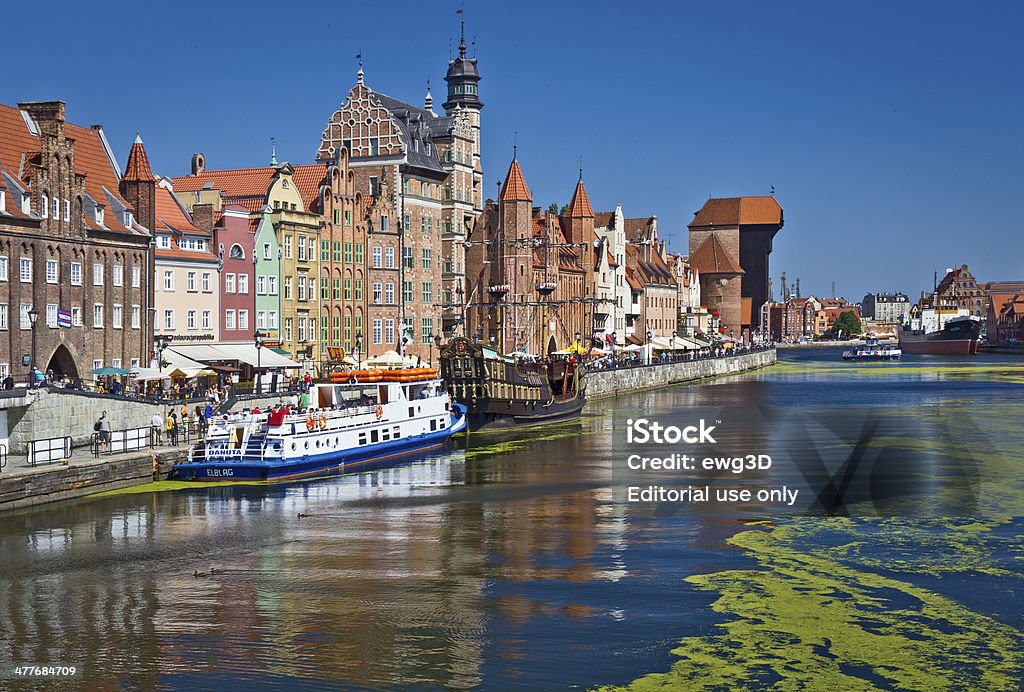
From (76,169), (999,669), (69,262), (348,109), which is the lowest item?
(999,669)

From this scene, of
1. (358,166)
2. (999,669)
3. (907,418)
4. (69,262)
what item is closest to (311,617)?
(999,669)

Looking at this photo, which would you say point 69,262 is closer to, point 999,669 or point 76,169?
point 76,169

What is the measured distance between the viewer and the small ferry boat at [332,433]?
55.4 metres

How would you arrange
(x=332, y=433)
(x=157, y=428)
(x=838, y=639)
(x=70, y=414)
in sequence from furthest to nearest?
(x=332, y=433), (x=70, y=414), (x=157, y=428), (x=838, y=639)

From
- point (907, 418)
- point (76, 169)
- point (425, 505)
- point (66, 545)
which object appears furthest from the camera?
point (907, 418)

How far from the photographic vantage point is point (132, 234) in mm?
73125

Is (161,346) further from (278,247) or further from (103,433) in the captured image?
(103,433)

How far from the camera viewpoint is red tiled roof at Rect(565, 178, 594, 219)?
476ft

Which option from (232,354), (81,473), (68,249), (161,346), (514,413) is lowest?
(81,473)

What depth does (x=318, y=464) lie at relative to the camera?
58531 millimetres

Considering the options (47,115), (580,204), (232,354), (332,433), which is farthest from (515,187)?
(332,433)

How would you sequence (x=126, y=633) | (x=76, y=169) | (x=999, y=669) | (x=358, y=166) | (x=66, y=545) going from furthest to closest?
(x=358, y=166) < (x=76, y=169) < (x=66, y=545) < (x=126, y=633) < (x=999, y=669)

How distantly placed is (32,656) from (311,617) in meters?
6.63

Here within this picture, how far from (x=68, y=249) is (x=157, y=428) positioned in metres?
16.1
